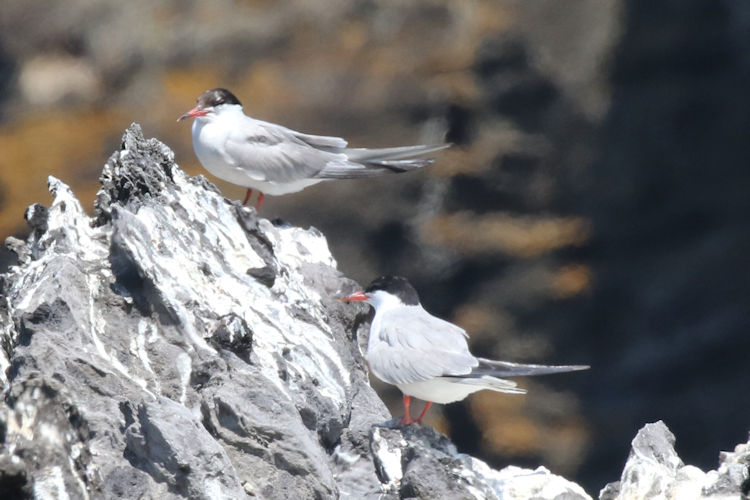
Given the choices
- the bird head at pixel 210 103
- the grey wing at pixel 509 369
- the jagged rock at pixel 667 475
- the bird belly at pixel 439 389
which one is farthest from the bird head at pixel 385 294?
the bird head at pixel 210 103

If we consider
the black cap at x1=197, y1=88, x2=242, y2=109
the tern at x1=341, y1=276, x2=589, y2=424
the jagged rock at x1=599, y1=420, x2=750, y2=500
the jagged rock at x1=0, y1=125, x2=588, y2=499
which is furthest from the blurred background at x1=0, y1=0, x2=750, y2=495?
the jagged rock at x1=599, y1=420, x2=750, y2=500

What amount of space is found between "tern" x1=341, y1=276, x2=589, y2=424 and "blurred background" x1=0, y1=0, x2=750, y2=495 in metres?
4.71

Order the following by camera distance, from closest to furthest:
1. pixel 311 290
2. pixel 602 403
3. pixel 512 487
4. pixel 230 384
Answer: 1. pixel 230 384
2. pixel 512 487
3. pixel 311 290
4. pixel 602 403

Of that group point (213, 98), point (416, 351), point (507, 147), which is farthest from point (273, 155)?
point (507, 147)

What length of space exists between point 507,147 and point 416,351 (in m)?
5.38

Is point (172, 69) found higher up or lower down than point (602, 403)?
higher up

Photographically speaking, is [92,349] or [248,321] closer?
[92,349]

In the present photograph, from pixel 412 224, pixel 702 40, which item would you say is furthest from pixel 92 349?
pixel 702 40

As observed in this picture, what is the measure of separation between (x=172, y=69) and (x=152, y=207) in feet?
17.7

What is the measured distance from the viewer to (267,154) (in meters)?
6.88

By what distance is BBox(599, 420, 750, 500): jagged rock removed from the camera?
4.41 m

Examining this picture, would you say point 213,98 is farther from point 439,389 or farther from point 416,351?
point 439,389

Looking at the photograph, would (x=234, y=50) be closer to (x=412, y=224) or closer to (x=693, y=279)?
(x=412, y=224)

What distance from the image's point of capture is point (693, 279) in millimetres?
10344
